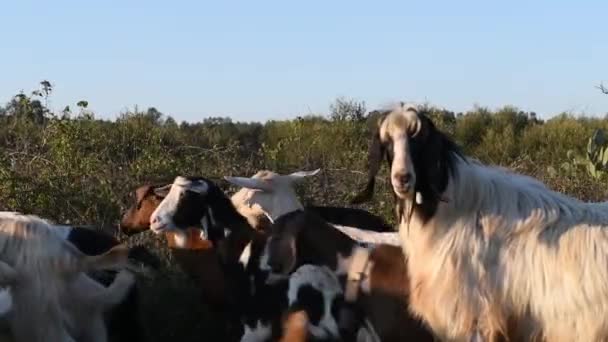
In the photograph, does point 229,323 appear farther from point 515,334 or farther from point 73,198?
point 73,198

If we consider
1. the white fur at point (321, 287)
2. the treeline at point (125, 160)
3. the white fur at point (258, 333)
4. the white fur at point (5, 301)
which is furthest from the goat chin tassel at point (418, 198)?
the treeline at point (125, 160)

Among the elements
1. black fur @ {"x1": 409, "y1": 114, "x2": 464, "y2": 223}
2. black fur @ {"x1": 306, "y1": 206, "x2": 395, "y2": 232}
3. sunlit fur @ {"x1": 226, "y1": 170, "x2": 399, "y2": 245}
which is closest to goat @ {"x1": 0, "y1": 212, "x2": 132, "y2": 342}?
black fur @ {"x1": 409, "y1": 114, "x2": 464, "y2": 223}

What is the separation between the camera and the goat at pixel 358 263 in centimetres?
728

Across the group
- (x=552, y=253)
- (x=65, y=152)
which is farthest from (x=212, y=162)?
(x=552, y=253)

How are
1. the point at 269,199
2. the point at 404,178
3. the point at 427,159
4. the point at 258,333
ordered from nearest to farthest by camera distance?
the point at 404,178
the point at 427,159
the point at 258,333
the point at 269,199

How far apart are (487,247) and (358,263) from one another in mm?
994

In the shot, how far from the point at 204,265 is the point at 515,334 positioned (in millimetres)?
2687

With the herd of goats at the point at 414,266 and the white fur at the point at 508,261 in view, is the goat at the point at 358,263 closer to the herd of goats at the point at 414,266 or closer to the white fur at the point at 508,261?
the herd of goats at the point at 414,266

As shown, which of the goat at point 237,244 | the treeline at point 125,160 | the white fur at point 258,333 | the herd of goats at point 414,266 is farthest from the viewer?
the treeline at point 125,160

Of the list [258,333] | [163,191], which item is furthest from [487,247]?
[163,191]

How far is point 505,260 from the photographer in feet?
22.6

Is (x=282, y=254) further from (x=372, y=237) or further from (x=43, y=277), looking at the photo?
(x=43, y=277)

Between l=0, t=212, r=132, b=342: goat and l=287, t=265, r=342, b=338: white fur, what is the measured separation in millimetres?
1285

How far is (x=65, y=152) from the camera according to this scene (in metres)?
12.2
